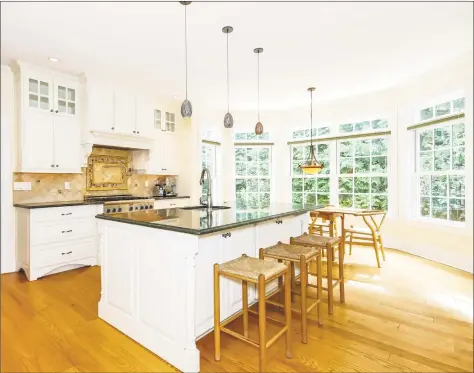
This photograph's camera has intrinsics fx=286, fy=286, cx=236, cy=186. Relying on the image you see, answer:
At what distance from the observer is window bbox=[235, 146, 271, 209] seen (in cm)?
595

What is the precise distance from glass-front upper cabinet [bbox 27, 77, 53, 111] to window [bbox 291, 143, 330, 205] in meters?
4.13

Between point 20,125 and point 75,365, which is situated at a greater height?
point 20,125

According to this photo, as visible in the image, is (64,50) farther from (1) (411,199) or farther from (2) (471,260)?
(1) (411,199)

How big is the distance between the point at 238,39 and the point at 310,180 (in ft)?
11.1

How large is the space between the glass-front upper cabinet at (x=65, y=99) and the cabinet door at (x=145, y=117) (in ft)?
2.92

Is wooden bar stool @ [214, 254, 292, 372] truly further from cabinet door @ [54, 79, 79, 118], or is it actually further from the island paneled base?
cabinet door @ [54, 79, 79, 118]

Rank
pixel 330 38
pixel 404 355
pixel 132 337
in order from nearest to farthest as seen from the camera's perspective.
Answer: pixel 404 355, pixel 132 337, pixel 330 38

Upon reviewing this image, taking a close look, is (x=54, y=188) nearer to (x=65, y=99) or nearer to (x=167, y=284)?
(x=65, y=99)

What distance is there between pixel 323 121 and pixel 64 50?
13.6ft

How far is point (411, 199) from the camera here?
14.0 ft

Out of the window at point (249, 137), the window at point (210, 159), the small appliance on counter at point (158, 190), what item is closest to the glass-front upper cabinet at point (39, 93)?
the small appliance on counter at point (158, 190)

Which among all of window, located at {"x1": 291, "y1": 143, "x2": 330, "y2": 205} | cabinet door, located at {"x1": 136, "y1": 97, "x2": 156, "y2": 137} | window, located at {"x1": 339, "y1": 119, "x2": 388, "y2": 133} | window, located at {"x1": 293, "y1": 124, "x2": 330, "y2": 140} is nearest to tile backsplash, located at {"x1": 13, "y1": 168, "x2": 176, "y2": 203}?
cabinet door, located at {"x1": 136, "y1": 97, "x2": 156, "y2": 137}

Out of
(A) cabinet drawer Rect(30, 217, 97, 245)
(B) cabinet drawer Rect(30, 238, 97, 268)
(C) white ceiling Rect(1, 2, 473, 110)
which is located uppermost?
(C) white ceiling Rect(1, 2, 473, 110)

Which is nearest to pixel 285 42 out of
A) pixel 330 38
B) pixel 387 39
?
pixel 330 38
